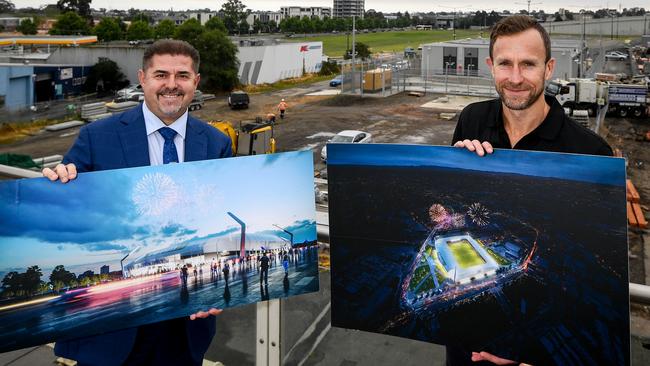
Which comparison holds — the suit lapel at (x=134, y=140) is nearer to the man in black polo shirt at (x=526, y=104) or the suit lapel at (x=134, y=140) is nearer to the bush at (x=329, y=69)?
the man in black polo shirt at (x=526, y=104)

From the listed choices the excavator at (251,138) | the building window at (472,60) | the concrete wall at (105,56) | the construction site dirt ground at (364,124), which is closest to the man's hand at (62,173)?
the construction site dirt ground at (364,124)

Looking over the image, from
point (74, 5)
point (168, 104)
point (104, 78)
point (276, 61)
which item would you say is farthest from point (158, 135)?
point (74, 5)

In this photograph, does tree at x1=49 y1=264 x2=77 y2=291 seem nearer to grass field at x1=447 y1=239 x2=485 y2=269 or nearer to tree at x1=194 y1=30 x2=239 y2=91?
A: grass field at x1=447 y1=239 x2=485 y2=269

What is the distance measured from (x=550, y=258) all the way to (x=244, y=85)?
4007 cm

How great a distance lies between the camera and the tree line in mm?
2205

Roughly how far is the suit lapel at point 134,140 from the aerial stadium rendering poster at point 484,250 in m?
0.87

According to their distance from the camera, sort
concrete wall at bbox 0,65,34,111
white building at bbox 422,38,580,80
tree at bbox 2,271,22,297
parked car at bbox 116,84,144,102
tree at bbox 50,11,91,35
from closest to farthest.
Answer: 1. tree at bbox 2,271,22,297
2. concrete wall at bbox 0,65,34,111
3. parked car at bbox 116,84,144,102
4. white building at bbox 422,38,580,80
5. tree at bbox 50,11,91,35

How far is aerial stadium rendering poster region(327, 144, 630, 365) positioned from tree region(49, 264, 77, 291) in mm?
1100

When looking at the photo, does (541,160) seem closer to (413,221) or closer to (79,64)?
(413,221)

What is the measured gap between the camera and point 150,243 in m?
2.39

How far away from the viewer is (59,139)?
24344mm

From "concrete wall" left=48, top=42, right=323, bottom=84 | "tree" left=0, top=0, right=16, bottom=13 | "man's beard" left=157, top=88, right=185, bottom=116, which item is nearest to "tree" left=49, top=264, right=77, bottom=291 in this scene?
"man's beard" left=157, top=88, right=185, bottom=116

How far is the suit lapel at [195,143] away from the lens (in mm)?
2580

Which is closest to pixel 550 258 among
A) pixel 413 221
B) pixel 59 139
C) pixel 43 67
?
pixel 413 221
